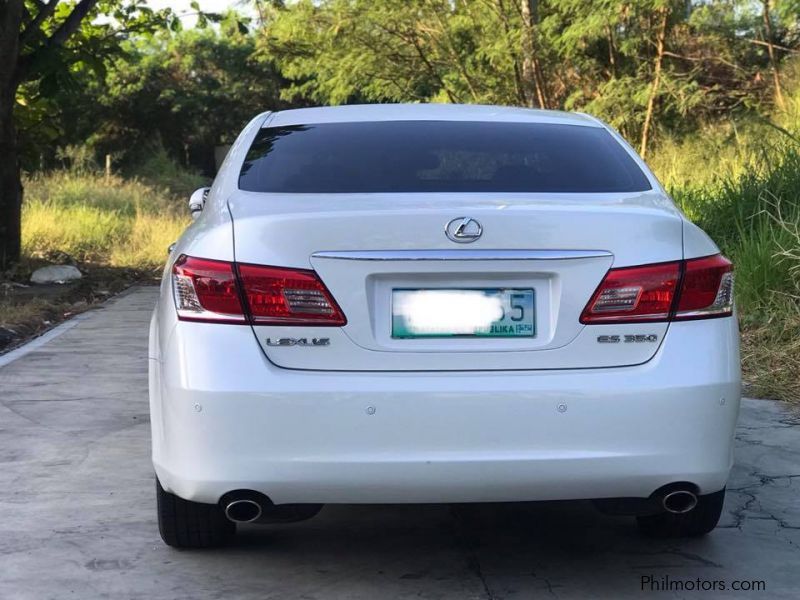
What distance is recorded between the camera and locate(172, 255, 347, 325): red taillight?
3211mm

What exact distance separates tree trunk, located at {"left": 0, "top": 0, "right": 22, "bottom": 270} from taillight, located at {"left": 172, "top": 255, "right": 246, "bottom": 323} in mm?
9331

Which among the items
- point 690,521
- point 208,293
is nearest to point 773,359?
point 690,521

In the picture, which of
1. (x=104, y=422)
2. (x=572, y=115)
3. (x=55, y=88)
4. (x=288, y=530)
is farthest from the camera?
(x=55, y=88)

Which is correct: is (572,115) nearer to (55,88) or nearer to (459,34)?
(55,88)

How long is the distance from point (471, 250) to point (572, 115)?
1.57m

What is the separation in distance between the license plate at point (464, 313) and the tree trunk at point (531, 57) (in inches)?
661

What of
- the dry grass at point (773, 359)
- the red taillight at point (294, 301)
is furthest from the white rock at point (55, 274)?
the red taillight at point (294, 301)

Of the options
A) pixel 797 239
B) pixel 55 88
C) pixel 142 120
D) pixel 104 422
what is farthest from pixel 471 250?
pixel 142 120

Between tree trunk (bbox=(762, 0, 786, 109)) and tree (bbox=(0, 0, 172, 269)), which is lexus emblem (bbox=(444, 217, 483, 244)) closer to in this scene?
A: tree (bbox=(0, 0, 172, 269))

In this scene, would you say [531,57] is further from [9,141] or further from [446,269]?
[446,269]

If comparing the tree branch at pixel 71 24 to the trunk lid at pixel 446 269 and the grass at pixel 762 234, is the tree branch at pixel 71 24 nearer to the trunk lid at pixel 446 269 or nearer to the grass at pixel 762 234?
the grass at pixel 762 234

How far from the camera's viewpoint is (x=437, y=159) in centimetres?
409

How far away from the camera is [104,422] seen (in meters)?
5.89

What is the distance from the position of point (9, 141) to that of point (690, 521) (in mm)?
10190
